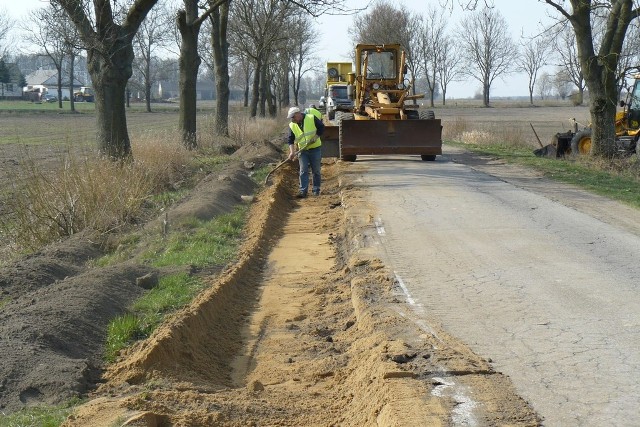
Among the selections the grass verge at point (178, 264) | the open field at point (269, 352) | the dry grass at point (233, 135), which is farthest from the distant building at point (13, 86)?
the open field at point (269, 352)

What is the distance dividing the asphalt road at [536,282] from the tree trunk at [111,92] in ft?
19.6

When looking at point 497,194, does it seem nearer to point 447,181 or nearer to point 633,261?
point 447,181

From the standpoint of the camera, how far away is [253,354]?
7.85 meters

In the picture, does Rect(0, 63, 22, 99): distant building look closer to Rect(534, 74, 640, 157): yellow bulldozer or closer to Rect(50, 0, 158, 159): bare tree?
Rect(534, 74, 640, 157): yellow bulldozer

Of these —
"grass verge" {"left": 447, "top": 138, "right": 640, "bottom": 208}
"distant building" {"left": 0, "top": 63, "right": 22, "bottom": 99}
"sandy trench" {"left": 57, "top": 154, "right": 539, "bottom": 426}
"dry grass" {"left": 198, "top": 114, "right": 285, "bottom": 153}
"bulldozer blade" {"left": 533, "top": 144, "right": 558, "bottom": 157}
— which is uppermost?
"distant building" {"left": 0, "top": 63, "right": 22, "bottom": 99}

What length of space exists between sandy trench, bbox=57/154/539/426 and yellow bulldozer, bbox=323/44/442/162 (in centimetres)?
1204

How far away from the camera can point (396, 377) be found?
6004mm

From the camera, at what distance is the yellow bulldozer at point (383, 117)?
76.3ft

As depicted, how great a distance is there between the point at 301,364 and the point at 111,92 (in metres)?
13.2

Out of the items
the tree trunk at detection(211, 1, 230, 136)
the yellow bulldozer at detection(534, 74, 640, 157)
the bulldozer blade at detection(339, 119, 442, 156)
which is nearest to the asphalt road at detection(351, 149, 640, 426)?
the bulldozer blade at detection(339, 119, 442, 156)

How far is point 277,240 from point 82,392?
24.1 ft

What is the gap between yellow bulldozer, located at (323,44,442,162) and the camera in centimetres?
2327

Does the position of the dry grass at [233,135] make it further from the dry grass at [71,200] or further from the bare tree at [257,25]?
the dry grass at [71,200]

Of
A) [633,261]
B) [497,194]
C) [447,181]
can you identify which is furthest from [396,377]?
[447,181]
